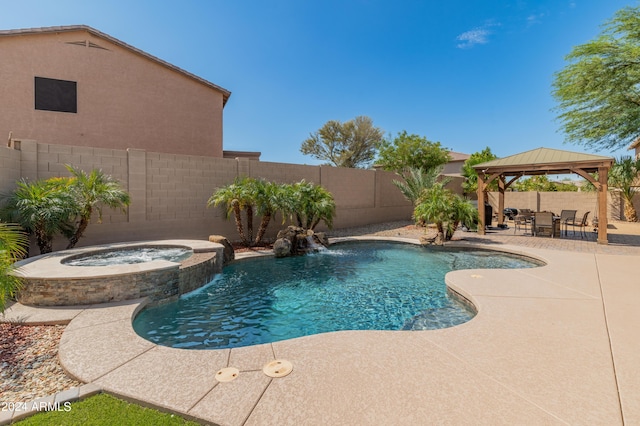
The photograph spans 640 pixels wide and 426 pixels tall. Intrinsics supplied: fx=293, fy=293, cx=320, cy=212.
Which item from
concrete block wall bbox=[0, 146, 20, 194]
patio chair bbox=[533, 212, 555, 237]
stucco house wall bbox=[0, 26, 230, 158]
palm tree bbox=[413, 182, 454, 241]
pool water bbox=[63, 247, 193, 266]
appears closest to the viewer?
pool water bbox=[63, 247, 193, 266]

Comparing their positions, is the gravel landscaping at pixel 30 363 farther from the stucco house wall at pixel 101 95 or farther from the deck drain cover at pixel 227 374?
the stucco house wall at pixel 101 95

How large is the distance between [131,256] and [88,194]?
220 centimetres

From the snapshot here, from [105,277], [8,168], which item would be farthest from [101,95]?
[105,277]

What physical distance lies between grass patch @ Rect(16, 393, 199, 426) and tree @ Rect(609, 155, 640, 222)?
76.6 ft

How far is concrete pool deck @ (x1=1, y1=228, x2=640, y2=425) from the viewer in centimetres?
227

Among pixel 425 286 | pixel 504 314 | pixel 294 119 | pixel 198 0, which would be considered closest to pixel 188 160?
pixel 198 0

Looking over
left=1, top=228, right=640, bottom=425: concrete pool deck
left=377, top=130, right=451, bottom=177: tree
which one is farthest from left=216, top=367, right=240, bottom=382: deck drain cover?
left=377, top=130, right=451, bottom=177: tree

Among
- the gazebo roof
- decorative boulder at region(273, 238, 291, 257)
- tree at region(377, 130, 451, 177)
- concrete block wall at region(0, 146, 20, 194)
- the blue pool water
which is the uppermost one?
tree at region(377, 130, 451, 177)

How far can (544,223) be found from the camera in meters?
11.8

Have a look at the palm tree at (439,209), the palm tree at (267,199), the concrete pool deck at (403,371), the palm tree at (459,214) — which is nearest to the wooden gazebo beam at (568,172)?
the palm tree at (459,214)

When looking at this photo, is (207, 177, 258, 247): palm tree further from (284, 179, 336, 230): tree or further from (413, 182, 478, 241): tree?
(413, 182, 478, 241): tree

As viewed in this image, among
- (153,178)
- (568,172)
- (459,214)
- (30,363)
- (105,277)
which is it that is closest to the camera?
(30,363)

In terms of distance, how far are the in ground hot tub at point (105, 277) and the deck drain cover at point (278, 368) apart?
3309mm

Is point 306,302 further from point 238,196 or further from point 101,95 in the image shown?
point 101,95
